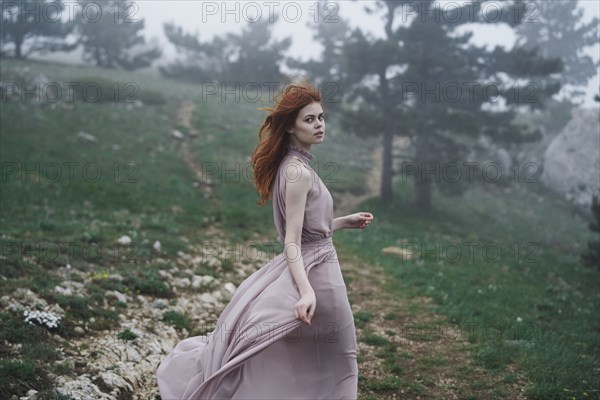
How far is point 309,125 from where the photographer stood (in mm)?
3957

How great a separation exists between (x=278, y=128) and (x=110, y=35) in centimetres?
4766

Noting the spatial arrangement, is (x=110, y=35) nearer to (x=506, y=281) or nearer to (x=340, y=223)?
(x=506, y=281)

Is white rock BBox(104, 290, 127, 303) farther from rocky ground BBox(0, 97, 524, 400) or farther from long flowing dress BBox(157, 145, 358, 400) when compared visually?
long flowing dress BBox(157, 145, 358, 400)

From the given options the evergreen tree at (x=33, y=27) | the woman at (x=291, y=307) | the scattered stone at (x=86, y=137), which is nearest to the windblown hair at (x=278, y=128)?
the woman at (x=291, y=307)

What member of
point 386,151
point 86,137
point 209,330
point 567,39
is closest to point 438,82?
point 386,151

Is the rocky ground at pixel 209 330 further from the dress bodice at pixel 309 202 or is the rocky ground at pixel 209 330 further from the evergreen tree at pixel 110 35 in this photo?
the evergreen tree at pixel 110 35

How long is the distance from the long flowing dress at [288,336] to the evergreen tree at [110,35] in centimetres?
4503

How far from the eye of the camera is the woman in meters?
3.70

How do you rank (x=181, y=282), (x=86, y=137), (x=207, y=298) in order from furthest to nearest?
1. (x=86, y=137)
2. (x=181, y=282)
3. (x=207, y=298)

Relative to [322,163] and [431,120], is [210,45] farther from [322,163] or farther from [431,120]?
[431,120]

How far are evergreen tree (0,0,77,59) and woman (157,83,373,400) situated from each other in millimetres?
37715

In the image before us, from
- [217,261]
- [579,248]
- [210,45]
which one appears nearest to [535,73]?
[579,248]

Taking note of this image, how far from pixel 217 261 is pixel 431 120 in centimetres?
1410

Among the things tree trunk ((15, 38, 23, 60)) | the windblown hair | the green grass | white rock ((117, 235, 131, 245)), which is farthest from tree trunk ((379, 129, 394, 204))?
tree trunk ((15, 38, 23, 60))
